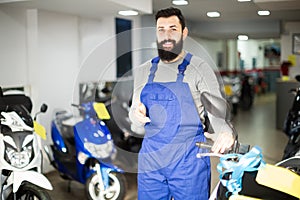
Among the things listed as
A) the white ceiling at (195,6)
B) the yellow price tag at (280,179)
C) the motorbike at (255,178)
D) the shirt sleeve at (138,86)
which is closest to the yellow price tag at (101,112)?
the white ceiling at (195,6)

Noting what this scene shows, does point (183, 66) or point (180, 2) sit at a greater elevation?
point (180, 2)

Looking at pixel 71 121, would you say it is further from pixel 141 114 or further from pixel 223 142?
pixel 223 142

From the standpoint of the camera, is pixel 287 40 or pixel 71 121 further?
pixel 287 40

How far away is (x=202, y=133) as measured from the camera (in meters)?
1.71

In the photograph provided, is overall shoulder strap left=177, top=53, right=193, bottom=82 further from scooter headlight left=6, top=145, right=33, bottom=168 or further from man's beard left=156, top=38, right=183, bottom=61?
scooter headlight left=6, top=145, right=33, bottom=168

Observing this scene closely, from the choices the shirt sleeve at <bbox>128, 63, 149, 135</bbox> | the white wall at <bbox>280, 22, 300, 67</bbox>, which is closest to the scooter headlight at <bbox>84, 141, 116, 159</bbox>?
the shirt sleeve at <bbox>128, 63, 149, 135</bbox>

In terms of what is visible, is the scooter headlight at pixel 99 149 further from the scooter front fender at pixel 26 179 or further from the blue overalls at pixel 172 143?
the blue overalls at pixel 172 143

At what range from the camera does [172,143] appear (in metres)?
1.69

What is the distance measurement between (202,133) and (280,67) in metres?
5.89

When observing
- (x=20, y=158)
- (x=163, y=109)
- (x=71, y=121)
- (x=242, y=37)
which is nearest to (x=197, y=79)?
(x=163, y=109)

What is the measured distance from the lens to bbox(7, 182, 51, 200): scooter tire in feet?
7.33

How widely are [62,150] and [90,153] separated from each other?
0.40 metres

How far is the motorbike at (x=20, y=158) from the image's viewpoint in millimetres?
2225

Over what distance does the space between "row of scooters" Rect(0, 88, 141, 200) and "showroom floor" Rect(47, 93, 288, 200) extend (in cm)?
19
